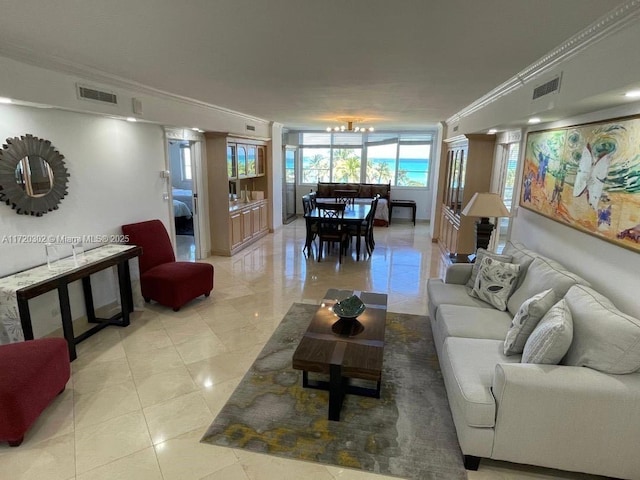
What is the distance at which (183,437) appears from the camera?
7.72 ft

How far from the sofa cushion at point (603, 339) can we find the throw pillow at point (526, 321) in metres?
0.18

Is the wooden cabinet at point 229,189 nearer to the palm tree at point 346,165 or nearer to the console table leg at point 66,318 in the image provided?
the console table leg at point 66,318

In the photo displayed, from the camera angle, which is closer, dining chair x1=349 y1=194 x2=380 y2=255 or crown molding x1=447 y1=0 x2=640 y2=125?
crown molding x1=447 y1=0 x2=640 y2=125

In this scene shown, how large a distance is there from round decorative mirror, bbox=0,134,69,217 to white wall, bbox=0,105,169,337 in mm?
70

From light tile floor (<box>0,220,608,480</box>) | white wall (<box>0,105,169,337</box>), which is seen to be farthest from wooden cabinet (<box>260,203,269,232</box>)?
white wall (<box>0,105,169,337</box>)

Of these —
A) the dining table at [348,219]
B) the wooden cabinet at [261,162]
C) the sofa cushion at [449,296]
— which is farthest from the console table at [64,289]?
the wooden cabinet at [261,162]

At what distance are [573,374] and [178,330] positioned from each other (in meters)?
3.36

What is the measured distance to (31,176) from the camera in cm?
321

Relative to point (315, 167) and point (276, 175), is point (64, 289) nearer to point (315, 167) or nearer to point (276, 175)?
point (276, 175)

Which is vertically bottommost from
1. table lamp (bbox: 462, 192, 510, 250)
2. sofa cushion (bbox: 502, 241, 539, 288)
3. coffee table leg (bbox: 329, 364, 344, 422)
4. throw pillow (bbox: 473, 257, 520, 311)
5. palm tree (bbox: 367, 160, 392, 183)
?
coffee table leg (bbox: 329, 364, 344, 422)

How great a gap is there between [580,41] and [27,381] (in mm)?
3944

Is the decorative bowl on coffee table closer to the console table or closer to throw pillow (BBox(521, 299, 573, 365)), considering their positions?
throw pillow (BBox(521, 299, 573, 365))

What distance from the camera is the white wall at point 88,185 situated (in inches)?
124

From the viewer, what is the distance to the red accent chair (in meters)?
4.16
